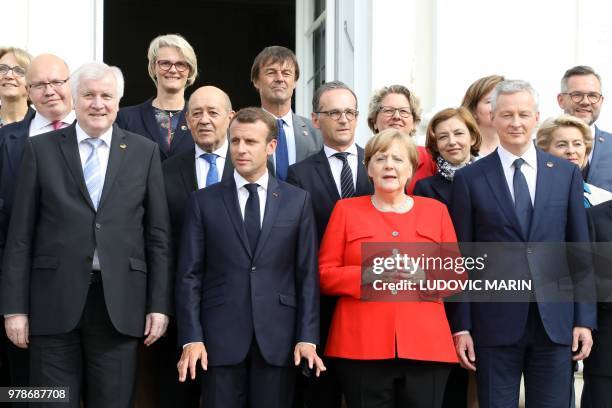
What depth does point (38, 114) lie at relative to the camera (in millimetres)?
4930

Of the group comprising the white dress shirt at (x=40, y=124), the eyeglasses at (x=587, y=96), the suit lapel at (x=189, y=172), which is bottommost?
the suit lapel at (x=189, y=172)

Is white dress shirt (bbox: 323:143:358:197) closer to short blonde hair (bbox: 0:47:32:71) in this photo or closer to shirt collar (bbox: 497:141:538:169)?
shirt collar (bbox: 497:141:538:169)

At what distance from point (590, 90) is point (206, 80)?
7903 millimetres

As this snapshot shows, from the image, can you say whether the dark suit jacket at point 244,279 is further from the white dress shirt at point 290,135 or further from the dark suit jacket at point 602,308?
the dark suit jacket at point 602,308

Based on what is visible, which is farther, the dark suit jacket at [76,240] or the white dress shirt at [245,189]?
the white dress shirt at [245,189]

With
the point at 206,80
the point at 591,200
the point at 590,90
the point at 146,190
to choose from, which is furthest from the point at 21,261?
the point at 206,80

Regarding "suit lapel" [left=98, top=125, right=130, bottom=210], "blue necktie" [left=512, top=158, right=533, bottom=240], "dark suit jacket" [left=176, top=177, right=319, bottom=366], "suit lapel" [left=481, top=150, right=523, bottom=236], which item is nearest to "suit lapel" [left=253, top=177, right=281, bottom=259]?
"dark suit jacket" [left=176, top=177, right=319, bottom=366]

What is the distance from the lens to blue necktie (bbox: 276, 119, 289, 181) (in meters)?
5.30

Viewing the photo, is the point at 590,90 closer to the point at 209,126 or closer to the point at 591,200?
the point at 591,200

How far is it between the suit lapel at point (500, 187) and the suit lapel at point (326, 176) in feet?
2.48

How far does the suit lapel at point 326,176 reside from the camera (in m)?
4.81

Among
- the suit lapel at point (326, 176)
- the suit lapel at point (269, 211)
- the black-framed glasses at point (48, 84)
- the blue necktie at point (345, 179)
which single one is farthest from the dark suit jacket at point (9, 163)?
the blue necktie at point (345, 179)

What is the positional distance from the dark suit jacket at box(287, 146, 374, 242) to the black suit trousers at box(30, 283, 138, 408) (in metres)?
1.14

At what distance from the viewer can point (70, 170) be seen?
167 inches
